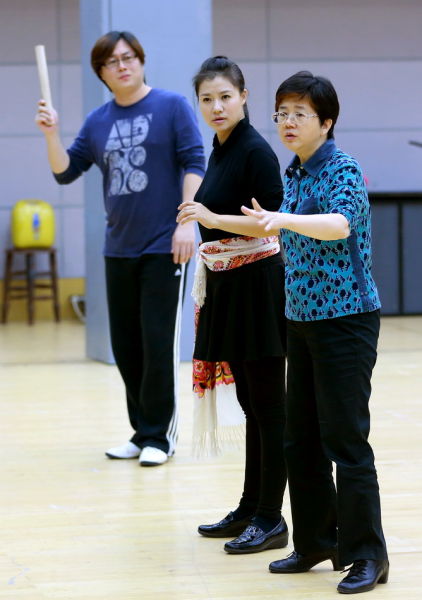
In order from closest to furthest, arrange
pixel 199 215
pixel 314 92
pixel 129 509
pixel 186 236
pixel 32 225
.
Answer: pixel 314 92
pixel 199 215
pixel 129 509
pixel 186 236
pixel 32 225

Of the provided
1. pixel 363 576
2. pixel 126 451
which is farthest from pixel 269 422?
pixel 126 451

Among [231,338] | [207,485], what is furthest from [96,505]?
[231,338]

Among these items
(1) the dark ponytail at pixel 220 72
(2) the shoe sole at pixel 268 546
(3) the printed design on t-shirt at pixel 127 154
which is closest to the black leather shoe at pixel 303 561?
(2) the shoe sole at pixel 268 546

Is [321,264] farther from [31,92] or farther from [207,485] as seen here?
[31,92]

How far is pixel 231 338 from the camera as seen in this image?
2.96m

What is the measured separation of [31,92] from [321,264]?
8.15 metres

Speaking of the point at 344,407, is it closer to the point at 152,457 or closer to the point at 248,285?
the point at 248,285

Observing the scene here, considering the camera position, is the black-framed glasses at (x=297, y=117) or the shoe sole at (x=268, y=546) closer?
the black-framed glasses at (x=297, y=117)

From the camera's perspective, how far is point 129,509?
Answer: 11.2 ft

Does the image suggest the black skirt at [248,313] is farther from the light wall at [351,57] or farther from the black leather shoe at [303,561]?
the light wall at [351,57]

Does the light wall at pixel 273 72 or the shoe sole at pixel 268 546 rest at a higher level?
the light wall at pixel 273 72

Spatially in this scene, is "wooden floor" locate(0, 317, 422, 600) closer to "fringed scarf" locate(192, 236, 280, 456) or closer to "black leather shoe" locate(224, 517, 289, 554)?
"black leather shoe" locate(224, 517, 289, 554)

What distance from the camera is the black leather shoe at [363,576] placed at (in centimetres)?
255

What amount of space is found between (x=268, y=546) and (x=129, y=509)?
0.64 metres
